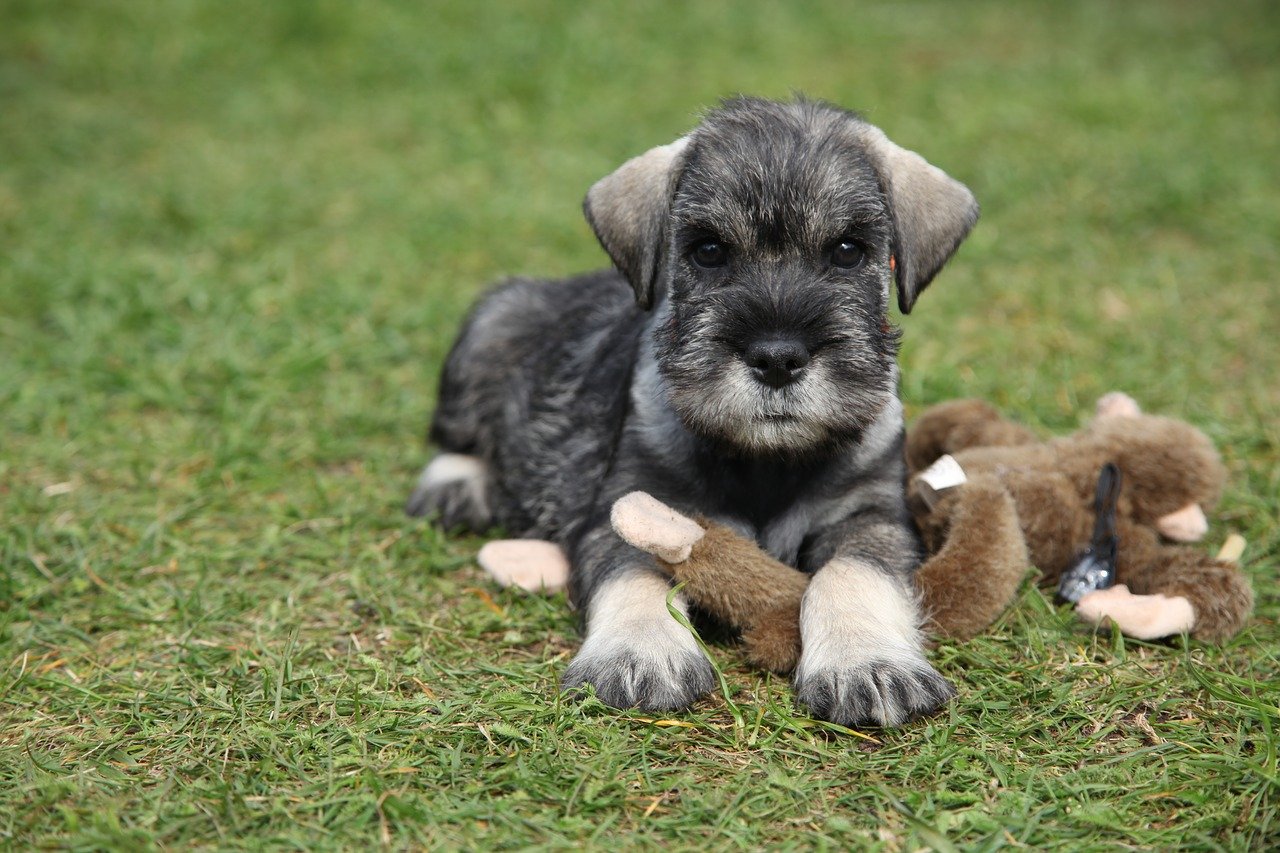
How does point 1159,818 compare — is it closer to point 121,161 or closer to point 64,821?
point 64,821

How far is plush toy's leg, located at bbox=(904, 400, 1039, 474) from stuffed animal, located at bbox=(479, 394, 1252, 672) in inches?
0.8

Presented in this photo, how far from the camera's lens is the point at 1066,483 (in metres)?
3.46

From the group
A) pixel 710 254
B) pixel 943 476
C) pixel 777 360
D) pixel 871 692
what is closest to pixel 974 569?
pixel 943 476

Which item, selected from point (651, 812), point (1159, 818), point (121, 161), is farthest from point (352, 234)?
point (1159, 818)

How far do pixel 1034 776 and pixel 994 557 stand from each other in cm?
69

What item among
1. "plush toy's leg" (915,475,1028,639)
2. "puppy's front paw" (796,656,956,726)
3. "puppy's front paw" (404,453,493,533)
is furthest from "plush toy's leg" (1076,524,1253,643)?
"puppy's front paw" (404,453,493,533)

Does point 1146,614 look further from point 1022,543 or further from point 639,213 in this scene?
point 639,213

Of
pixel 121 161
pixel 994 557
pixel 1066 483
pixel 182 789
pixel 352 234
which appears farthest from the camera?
pixel 121 161

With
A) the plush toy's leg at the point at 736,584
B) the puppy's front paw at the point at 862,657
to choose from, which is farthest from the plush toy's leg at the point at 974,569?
the plush toy's leg at the point at 736,584

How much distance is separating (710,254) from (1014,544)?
3.61 feet

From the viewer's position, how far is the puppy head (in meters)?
2.89

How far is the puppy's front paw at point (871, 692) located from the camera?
277cm

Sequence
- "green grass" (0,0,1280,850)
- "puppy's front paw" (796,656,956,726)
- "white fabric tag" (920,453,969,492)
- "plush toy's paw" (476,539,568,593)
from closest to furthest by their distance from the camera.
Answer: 1. "green grass" (0,0,1280,850)
2. "puppy's front paw" (796,656,956,726)
3. "white fabric tag" (920,453,969,492)
4. "plush toy's paw" (476,539,568,593)

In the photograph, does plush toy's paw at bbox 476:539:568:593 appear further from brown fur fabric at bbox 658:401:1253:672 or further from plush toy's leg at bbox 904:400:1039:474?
plush toy's leg at bbox 904:400:1039:474
